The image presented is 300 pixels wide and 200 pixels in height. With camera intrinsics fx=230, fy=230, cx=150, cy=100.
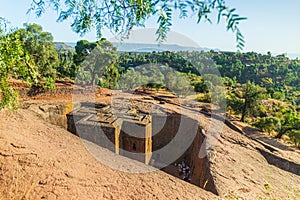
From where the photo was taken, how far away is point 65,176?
4156mm

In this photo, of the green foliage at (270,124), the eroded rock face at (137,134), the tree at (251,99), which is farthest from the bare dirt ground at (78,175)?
the tree at (251,99)

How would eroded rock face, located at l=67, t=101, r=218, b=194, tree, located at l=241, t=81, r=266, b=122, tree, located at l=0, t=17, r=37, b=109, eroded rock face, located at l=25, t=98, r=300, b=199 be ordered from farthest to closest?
1. tree, located at l=241, t=81, r=266, b=122
2. eroded rock face, located at l=67, t=101, r=218, b=194
3. eroded rock face, located at l=25, t=98, r=300, b=199
4. tree, located at l=0, t=17, r=37, b=109

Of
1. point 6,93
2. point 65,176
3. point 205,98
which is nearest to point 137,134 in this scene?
point 65,176

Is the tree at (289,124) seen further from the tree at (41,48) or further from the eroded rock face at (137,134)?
the tree at (41,48)

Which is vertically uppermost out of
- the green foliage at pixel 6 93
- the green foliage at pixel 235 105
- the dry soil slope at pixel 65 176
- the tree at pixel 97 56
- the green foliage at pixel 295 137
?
the tree at pixel 97 56

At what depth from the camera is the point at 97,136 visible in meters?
8.41

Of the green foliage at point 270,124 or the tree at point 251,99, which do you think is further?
the tree at point 251,99

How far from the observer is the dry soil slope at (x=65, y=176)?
366 centimetres

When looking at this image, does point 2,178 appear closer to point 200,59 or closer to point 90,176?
point 90,176

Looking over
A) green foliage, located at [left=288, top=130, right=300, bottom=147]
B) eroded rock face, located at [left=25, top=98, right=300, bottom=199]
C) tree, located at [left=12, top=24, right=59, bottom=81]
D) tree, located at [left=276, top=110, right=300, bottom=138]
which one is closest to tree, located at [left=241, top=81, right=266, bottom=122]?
tree, located at [left=276, top=110, right=300, bottom=138]

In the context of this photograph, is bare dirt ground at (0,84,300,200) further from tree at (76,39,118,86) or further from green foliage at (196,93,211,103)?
green foliage at (196,93,211,103)

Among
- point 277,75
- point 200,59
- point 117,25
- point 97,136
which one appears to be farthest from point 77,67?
point 277,75

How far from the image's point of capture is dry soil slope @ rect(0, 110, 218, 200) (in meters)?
3.66

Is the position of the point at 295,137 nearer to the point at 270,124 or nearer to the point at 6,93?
the point at 270,124
